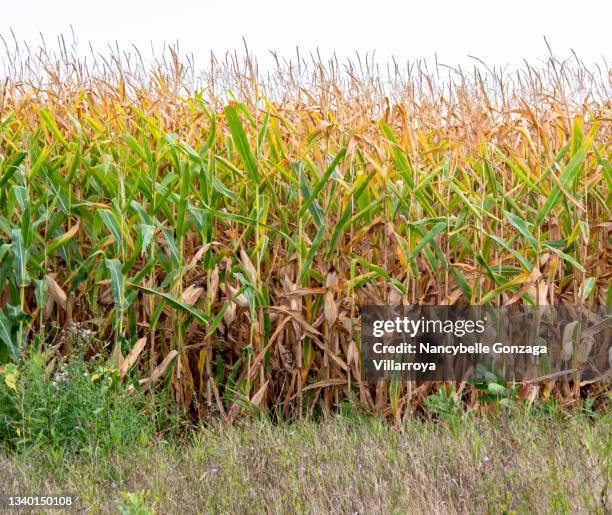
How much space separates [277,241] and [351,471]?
5.04 ft

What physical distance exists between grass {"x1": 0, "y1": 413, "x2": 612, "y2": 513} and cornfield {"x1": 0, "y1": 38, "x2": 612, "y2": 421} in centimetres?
47

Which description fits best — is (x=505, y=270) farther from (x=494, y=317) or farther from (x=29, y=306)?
(x=29, y=306)

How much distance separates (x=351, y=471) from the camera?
11.6 ft

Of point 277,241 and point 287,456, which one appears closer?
point 287,456

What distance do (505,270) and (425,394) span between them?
32.3 inches

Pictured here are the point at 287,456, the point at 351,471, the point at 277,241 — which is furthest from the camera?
the point at 277,241

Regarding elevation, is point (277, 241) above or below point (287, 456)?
above

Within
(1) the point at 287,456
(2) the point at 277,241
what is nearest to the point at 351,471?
(1) the point at 287,456

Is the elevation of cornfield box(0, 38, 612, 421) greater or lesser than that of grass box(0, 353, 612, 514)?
greater

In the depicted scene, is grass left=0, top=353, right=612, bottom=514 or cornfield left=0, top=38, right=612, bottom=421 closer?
grass left=0, top=353, right=612, bottom=514

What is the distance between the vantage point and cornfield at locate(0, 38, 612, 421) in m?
4.47

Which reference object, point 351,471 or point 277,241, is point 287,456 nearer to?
point 351,471

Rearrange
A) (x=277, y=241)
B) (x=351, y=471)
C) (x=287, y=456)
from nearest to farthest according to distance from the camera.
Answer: (x=351, y=471) → (x=287, y=456) → (x=277, y=241)

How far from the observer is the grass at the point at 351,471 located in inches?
126
